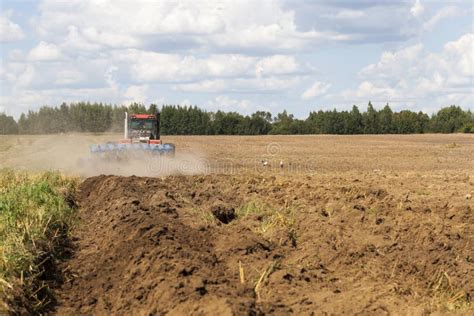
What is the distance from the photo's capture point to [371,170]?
3009 centimetres

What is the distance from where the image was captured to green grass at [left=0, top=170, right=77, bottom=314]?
8497 millimetres

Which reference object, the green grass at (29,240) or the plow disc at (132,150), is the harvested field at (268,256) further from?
the plow disc at (132,150)

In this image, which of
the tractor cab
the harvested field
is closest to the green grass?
the harvested field

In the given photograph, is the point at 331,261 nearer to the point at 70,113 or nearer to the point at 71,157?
the point at 71,157

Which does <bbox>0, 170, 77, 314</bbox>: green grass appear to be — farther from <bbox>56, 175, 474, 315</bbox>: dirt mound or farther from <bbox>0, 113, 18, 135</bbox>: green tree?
<bbox>0, 113, 18, 135</bbox>: green tree

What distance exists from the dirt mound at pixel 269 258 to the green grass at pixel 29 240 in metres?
0.37

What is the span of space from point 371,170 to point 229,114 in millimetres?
87112

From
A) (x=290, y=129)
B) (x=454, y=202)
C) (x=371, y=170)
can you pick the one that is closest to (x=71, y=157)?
(x=371, y=170)

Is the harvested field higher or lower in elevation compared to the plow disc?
lower

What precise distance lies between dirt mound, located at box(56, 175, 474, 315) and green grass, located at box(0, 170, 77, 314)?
373 millimetres

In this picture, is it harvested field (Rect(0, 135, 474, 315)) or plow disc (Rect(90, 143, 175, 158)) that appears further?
plow disc (Rect(90, 143, 175, 158))

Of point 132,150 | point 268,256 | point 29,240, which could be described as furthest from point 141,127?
point 268,256

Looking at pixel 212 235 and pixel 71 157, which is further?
pixel 71 157

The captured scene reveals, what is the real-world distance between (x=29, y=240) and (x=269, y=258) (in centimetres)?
377
